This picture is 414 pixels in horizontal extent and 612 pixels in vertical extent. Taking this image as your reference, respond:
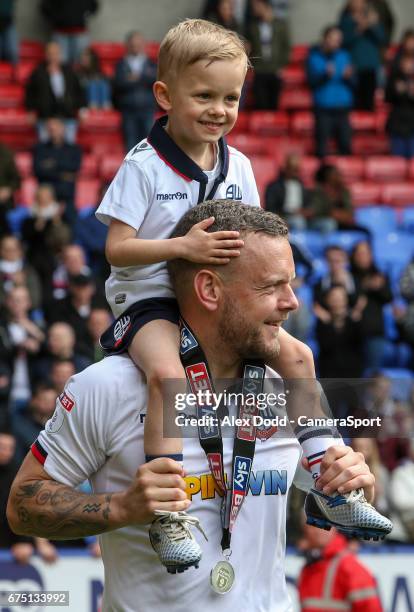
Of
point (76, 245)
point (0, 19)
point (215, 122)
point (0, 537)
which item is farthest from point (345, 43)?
point (215, 122)

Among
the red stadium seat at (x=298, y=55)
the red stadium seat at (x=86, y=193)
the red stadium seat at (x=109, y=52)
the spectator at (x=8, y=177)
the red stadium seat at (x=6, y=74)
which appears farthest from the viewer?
the red stadium seat at (x=298, y=55)

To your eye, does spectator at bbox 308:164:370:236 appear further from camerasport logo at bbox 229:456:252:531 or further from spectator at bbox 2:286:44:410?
camerasport logo at bbox 229:456:252:531

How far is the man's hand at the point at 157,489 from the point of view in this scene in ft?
11.7

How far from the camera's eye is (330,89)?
17.5m

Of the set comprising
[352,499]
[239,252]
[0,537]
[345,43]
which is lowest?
[0,537]

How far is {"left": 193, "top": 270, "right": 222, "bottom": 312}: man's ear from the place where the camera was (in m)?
3.90

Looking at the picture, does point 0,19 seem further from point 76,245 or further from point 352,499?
point 352,499

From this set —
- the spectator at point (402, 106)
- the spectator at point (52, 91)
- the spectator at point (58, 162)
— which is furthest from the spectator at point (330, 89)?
the spectator at point (58, 162)

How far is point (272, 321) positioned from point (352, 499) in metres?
0.54

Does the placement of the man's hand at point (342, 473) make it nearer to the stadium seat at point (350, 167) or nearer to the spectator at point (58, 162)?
the spectator at point (58, 162)

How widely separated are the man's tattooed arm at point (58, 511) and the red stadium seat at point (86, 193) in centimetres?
1118

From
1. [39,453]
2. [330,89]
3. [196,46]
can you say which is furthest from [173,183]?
[330,89]

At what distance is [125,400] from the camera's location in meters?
3.92

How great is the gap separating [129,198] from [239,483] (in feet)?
3.13
